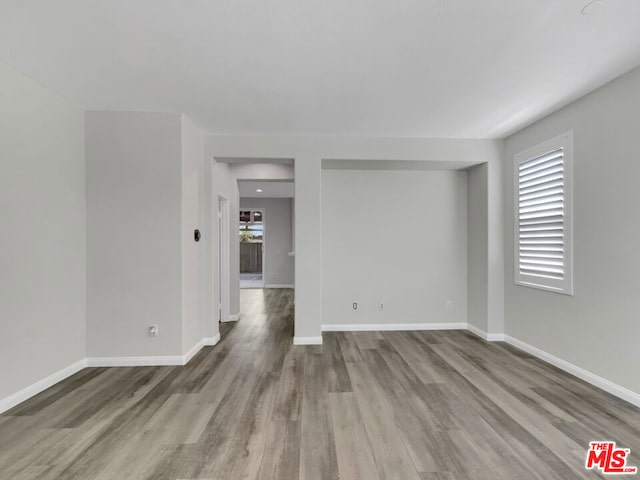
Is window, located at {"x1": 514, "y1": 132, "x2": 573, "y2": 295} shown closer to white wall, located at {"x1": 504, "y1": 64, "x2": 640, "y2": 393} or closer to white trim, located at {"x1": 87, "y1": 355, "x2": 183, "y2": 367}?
white wall, located at {"x1": 504, "y1": 64, "x2": 640, "y2": 393}

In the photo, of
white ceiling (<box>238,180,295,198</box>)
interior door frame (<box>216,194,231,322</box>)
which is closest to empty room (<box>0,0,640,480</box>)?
interior door frame (<box>216,194,231,322</box>)

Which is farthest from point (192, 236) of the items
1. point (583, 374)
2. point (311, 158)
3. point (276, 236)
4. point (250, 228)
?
point (250, 228)

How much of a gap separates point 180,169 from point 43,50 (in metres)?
1.31

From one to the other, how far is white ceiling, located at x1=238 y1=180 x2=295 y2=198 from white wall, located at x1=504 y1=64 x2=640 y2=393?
4.92 m

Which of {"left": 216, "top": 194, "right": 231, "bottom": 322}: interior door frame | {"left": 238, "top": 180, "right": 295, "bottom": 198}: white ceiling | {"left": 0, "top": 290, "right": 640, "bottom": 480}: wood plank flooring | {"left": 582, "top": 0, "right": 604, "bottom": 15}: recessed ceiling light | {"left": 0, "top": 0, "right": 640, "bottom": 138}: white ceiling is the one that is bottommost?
{"left": 0, "top": 290, "right": 640, "bottom": 480}: wood plank flooring

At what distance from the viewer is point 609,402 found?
2361mm

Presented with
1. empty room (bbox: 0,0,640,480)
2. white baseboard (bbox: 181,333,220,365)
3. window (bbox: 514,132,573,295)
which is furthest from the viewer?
white baseboard (bbox: 181,333,220,365)

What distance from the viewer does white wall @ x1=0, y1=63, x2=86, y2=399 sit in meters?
2.31

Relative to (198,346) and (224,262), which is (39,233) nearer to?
(198,346)

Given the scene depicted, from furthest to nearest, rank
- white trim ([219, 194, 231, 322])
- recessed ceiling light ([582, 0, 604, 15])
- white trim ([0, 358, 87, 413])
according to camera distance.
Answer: white trim ([219, 194, 231, 322])
white trim ([0, 358, 87, 413])
recessed ceiling light ([582, 0, 604, 15])

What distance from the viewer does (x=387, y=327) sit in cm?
441

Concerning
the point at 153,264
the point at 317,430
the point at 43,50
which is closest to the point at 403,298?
the point at 317,430

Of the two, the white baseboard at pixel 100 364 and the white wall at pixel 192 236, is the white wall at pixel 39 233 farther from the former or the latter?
the white wall at pixel 192 236

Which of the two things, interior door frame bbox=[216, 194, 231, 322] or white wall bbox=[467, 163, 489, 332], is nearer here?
white wall bbox=[467, 163, 489, 332]
